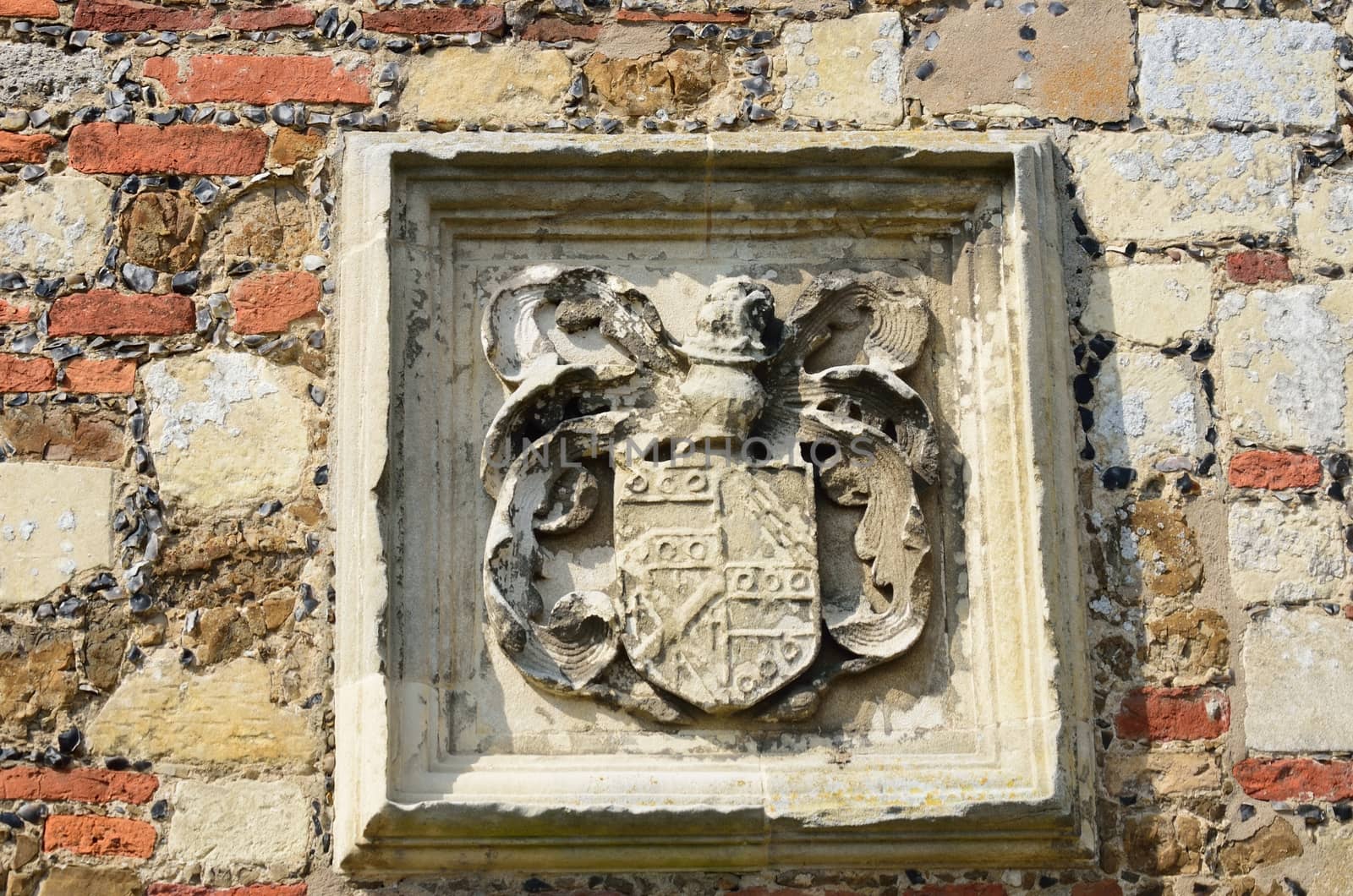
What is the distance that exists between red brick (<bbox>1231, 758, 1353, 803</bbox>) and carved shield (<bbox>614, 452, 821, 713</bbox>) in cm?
96

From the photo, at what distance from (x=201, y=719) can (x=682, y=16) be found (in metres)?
1.92

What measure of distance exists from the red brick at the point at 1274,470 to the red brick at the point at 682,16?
1.52 m

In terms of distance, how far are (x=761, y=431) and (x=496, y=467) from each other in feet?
1.93

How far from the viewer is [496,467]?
12.7ft

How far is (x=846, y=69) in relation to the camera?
4137mm

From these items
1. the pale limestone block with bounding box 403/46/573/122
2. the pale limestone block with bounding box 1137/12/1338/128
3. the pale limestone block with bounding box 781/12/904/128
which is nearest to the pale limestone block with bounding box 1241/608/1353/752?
the pale limestone block with bounding box 1137/12/1338/128

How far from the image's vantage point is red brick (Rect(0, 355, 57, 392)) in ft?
12.7

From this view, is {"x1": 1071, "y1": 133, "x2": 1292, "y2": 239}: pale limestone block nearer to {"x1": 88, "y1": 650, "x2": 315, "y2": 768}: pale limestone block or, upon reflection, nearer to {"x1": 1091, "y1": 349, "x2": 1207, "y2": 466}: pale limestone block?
{"x1": 1091, "y1": 349, "x2": 1207, "y2": 466}: pale limestone block

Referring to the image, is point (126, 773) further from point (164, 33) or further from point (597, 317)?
point (164, 33)

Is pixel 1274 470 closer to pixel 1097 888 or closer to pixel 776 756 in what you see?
pixel 1097 888

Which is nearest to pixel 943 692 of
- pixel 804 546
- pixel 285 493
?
pixel 804 546

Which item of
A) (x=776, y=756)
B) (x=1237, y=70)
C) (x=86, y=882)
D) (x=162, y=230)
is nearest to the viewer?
(x=86, y=882)

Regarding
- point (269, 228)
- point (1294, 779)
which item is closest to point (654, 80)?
point (269, 228)

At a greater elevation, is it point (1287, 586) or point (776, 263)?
point (776, 263)
